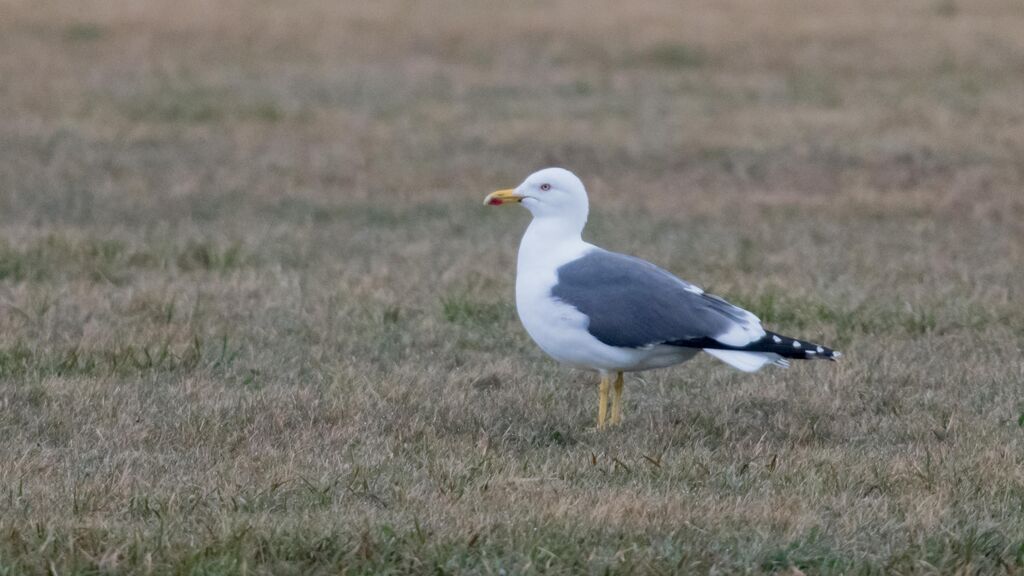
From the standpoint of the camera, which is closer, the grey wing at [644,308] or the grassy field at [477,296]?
the grassy field at [477,296]

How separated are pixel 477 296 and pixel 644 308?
302cm

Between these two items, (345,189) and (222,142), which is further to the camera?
(222,142)

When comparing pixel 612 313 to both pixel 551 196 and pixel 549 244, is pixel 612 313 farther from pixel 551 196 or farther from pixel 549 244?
pixel 551 196

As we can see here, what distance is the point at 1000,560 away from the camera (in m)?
4.89

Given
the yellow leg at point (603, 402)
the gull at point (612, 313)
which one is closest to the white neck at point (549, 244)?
the gull at point (612, 313)

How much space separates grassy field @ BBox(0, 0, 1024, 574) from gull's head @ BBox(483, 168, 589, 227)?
2.76ft

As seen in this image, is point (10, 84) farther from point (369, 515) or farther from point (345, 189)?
point (369, 515)

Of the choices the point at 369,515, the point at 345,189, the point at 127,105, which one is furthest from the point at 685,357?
the point at 127,105

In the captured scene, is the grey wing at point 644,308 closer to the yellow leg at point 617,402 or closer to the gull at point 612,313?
the gull at point 612,313

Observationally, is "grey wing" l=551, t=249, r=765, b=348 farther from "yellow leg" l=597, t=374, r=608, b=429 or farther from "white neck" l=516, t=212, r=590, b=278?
"yellow leg" l=597, t=374, r=608, b=429

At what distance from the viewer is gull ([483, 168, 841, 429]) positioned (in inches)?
243

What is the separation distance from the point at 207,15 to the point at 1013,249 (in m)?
14.6

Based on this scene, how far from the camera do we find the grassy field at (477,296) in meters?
5.11

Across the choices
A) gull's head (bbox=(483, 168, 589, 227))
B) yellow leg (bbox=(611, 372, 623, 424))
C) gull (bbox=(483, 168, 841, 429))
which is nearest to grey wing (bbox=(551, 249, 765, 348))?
gull (bbox=(483, 168, 841, 429))
